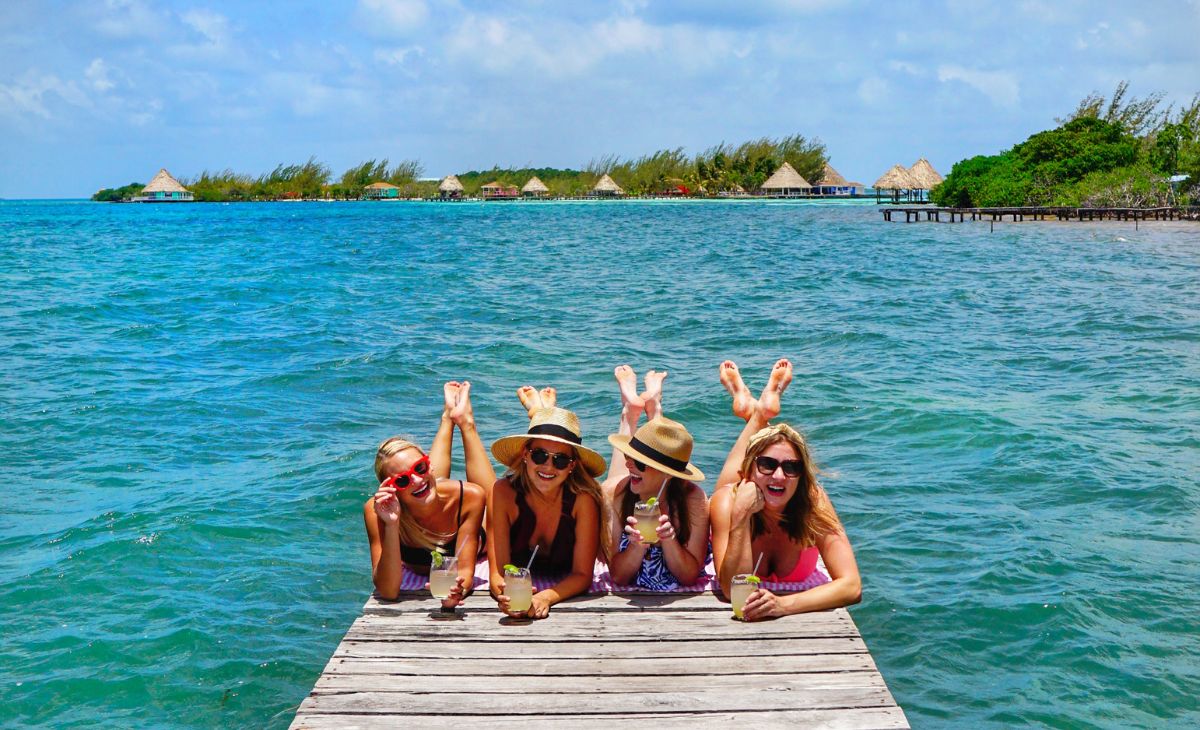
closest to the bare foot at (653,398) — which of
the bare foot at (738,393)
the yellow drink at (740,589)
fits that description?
the bare foot at (738,393)

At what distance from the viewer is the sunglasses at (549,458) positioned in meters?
4.74

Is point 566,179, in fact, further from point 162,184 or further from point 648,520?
point 648,520

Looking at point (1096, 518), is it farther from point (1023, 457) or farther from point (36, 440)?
point (36, 440)

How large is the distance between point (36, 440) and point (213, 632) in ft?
18.0

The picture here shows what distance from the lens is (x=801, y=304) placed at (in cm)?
2114

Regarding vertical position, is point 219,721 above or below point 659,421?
below

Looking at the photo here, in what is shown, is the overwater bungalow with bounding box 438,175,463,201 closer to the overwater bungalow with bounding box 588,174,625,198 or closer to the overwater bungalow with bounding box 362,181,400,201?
the overwater bungalow with bounding box 362,181,400,201

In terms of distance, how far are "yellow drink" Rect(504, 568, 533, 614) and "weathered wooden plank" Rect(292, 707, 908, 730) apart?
0.76 metres

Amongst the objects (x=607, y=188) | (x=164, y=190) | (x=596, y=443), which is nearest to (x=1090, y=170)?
(x=596, y=443)

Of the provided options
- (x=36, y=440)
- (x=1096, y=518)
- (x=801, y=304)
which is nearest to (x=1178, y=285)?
(x=801, y=304)

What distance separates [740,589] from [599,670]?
0.78 m

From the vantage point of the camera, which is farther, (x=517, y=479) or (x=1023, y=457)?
(x=1023, y=457)

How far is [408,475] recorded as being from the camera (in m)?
4.65

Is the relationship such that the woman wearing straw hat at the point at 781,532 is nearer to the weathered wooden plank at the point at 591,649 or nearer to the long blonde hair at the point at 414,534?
the weathered wooden plank at the point at 591,649
